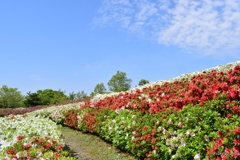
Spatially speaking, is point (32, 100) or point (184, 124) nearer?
point (184, 124)

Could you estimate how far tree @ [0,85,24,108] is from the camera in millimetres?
53438

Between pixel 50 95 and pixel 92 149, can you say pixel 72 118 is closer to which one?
pixel 92 149

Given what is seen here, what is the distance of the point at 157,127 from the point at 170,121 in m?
0.56

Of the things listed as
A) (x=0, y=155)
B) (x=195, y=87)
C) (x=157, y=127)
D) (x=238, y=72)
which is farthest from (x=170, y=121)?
(x=0, y=155)

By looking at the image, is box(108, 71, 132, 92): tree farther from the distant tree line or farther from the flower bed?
the flower bed

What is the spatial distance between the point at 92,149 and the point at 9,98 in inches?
1889

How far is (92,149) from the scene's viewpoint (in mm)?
10031

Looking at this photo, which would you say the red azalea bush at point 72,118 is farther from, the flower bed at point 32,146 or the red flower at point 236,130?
the red flower at point 236,130

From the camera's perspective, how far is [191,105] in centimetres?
703

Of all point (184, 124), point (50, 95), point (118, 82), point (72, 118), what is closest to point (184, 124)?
point (184, 124)

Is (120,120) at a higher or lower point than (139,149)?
higher

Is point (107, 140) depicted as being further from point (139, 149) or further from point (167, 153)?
point (167, 153)

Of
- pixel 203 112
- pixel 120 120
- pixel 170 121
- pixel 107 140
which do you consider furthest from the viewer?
pixel 107 140

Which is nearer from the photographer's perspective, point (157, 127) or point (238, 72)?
point (157, 127)
